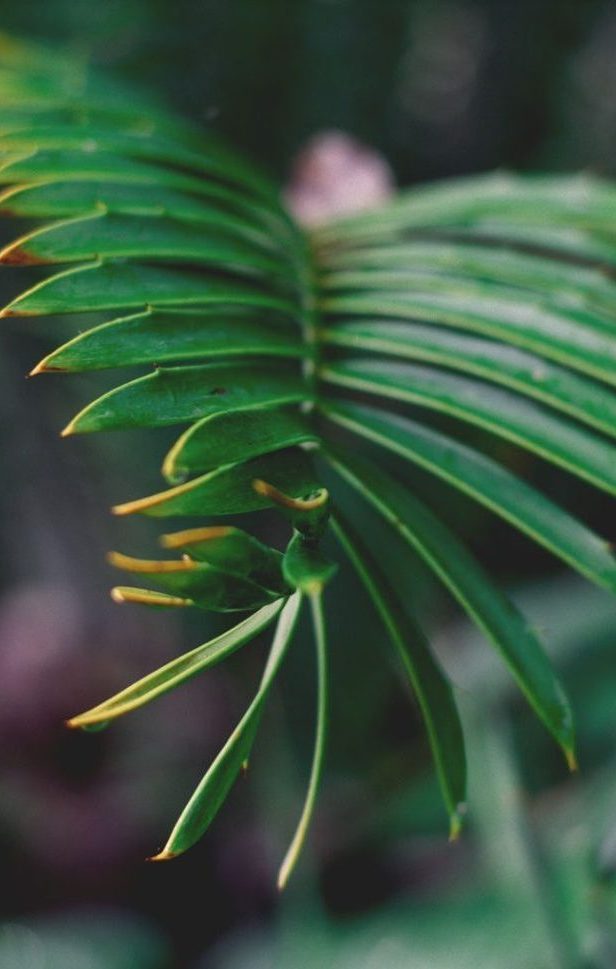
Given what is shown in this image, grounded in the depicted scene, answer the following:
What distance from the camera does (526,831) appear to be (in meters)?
1.13

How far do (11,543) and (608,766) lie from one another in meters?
1.20

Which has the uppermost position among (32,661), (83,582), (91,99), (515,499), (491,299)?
(91,99)

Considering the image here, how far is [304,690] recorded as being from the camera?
1322 millimetres

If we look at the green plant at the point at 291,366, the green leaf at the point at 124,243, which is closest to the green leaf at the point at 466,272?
the green plant at the point at 291,366

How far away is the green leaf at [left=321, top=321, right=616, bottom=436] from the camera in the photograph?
21.8 inches

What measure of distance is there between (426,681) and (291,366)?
23 centimetres

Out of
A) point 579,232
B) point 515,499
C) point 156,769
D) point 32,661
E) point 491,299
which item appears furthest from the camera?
point 32,661

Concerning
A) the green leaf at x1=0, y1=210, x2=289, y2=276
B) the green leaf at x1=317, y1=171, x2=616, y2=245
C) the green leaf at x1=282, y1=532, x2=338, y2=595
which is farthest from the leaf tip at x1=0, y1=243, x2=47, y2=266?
the green leaf at x1=317, y1=171, x2=616, y2=245

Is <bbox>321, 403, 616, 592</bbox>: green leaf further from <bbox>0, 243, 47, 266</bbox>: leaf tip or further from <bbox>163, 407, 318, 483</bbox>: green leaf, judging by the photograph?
<bbox>0, 243, 47, 266</bbox>: leaf tip

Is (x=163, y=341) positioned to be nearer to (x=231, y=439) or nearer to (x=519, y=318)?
(x=231, y=439)

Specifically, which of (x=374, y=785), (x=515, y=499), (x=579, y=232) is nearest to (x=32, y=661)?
(x=374, y=785)

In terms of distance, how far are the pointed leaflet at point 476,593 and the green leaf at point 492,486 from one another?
0.02 m

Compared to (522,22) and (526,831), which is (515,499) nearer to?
(526,831)

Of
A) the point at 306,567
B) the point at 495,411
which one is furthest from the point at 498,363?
the point at 306,567
